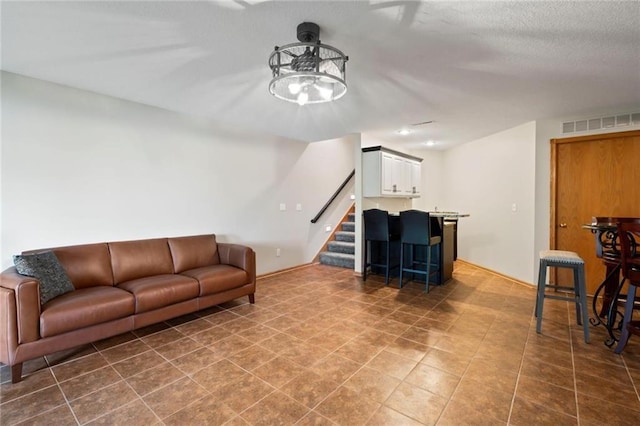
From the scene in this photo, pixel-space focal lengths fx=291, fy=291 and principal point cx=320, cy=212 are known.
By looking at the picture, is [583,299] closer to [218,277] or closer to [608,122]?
[608,122]

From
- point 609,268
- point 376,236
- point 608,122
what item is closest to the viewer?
point 609,268

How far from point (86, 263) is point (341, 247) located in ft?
13.6

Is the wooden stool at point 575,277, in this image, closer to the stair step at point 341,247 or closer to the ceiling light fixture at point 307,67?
the ceiling light fixture at point 307,67

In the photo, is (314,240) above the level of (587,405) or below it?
above

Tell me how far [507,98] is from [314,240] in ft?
12.8

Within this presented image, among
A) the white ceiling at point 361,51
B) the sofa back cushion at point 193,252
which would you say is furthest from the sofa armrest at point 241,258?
the white ceiling at point 361,51

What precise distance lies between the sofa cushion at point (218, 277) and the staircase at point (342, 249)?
8.15 feet

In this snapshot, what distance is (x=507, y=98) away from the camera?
329 centimetres

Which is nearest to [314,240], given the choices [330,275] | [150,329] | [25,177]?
[330,275]

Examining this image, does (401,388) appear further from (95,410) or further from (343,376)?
(95,410)

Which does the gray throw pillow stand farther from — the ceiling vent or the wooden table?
the ceiling vent

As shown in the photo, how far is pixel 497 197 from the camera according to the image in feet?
16.8

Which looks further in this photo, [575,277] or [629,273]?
[575,277]

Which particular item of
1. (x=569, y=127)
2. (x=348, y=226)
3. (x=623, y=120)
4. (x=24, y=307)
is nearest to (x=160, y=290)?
(x=24, y=307)
